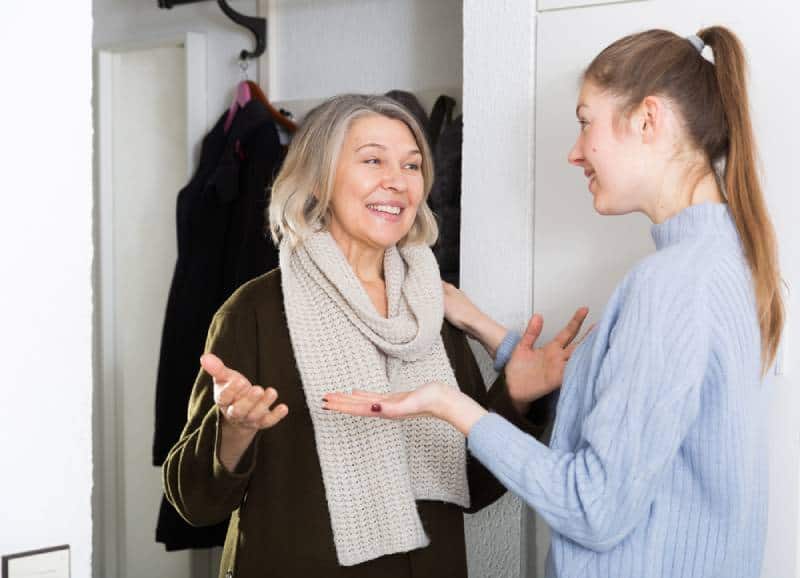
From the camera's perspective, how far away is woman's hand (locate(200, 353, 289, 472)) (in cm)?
128

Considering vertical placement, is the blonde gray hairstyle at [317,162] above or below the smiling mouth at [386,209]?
above

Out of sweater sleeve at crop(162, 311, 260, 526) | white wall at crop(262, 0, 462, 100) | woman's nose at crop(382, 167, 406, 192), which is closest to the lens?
sweater sleeve at crop(162, 311, 260, 526)

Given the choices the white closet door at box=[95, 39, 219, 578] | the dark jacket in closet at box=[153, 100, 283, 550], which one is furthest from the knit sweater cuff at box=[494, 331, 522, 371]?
the white closet door at box=[95, 39, 219, 578]

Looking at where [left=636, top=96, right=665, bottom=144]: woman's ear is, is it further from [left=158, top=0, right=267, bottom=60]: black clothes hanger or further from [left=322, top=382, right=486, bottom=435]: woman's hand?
[left=158, top=0, right=267, bottom=60]: black clothes hanger

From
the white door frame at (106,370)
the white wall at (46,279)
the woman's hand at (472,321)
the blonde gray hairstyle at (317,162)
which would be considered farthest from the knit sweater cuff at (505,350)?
the white door frame at (106,370)

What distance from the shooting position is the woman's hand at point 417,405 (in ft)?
4.22

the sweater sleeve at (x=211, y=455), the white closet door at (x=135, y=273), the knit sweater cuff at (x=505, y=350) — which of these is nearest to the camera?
the sweater sleeve at (x=211, y=455)

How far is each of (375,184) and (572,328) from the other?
0.41 metres

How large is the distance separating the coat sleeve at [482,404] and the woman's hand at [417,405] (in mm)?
356

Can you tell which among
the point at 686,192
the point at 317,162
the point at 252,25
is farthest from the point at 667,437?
the point at 252,25

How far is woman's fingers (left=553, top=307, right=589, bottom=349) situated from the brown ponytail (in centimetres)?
38

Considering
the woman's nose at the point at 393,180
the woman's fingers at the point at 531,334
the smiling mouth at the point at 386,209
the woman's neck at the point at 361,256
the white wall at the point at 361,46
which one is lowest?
the woman's fingers at the point at 531,334

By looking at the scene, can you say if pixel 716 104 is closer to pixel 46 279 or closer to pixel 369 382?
pixel 369 382

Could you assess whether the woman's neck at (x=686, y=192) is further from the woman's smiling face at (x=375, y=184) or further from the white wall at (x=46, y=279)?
the white wall at (x=46, y=279)
